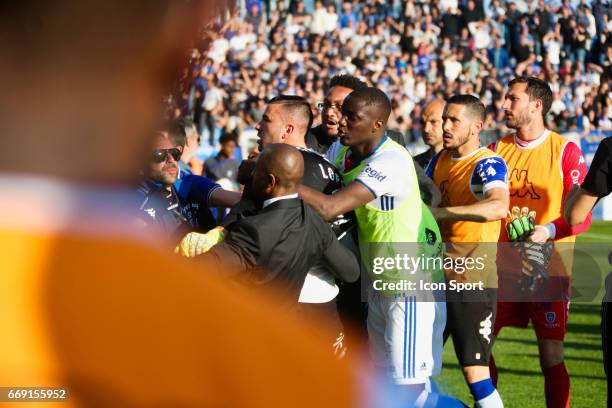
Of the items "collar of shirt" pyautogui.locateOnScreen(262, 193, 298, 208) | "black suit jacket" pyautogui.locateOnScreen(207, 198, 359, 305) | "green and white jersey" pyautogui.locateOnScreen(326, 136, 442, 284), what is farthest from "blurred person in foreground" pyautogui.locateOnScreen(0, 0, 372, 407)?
"green and white jersey" pyautogui.locateOnScreen(326, 136, 442, 284)

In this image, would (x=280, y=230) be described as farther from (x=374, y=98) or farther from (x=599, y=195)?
(x=599, y=195)

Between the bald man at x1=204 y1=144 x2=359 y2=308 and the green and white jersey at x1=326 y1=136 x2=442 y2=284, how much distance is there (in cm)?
63

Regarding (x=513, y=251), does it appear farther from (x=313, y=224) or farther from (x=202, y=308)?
(x=202, y=308)

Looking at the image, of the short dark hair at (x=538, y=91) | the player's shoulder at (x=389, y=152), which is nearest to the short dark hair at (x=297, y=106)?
the player's shoulder at (x=389, y=152)

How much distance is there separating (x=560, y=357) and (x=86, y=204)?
5.32m

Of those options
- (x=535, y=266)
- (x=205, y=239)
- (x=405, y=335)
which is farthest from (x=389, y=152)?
(x=535, y=266)

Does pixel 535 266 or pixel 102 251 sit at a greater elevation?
pixel 102 251

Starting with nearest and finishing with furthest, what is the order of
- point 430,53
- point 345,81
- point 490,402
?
1. point 490,402
2. point 345,81
3. point 430,53

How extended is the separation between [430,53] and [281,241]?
2196 centimetres

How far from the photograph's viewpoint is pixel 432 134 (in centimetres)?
630

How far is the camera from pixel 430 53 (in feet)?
81.0

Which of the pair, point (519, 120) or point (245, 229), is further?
point (519, 120)

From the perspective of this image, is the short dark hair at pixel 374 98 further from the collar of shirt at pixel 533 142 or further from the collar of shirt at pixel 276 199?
the collar of shirt at pixel 533 142

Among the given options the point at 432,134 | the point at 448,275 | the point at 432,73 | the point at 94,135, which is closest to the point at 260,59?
the point at 432,73
